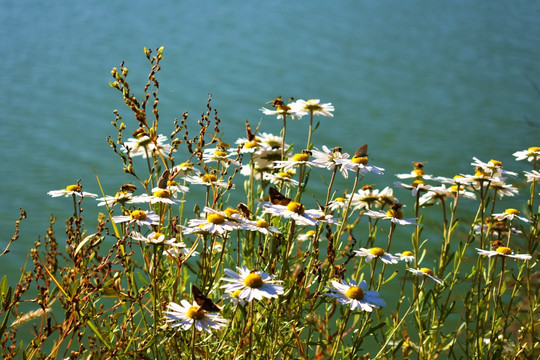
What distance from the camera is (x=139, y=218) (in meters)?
1.42

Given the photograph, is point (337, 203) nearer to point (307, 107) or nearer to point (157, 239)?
point (307, 107)

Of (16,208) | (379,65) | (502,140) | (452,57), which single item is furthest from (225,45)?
(16,208)

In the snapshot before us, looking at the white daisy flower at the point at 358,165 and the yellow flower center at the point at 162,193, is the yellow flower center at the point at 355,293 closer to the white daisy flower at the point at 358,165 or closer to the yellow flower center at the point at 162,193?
the white daisy flower at the point at 358,165

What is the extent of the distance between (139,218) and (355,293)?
495 millimetres

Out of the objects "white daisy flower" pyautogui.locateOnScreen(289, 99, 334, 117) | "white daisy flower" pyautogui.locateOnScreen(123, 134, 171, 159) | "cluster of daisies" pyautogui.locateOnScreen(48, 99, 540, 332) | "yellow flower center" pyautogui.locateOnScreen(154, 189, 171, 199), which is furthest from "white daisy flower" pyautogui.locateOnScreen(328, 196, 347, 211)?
"white daisy flower" pyautogui.locateOnScreen(123, 134, 171, 159)

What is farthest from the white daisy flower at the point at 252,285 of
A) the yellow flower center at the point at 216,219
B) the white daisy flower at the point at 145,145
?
the white daisy flower at the point at 145,145

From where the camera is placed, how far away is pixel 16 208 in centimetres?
457

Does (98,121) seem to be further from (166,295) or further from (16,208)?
(166,295)

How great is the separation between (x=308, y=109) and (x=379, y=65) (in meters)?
7.14

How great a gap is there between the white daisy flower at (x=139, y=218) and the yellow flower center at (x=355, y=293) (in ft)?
1.47

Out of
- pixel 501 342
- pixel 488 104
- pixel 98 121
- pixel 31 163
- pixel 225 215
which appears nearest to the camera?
pixel 225 215

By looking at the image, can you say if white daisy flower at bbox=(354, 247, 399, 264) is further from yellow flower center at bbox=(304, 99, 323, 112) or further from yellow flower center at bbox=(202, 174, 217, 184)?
yellow flower center at bbox=(304, 99, 323, 112)

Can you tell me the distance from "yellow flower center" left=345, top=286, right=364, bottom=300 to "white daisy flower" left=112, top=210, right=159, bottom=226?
0.45m

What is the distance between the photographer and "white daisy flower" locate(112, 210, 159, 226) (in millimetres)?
1383
